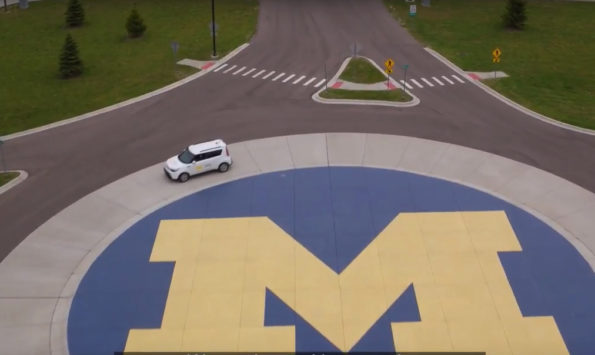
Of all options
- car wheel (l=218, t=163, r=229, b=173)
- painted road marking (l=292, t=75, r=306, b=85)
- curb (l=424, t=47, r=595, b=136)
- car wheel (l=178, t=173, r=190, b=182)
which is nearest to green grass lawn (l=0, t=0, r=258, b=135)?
painted road marking (l=292, t=75, r=306, b=85)

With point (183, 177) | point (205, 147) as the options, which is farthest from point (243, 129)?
point (183, 177)

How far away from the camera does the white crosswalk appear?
151 feet

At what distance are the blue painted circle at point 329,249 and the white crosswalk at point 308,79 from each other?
47.2 feet

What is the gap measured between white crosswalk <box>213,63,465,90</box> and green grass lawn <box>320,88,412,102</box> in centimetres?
189

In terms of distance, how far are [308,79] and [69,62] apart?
2008 cm

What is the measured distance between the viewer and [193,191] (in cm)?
3259

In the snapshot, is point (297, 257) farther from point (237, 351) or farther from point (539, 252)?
point (539, 252)

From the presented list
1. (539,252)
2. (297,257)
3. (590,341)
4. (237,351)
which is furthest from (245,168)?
(590,341)

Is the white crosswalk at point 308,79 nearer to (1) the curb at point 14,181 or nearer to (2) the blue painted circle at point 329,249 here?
(2) the blue painted circle at point 329,249

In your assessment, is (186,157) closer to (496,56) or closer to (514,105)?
(514,105)

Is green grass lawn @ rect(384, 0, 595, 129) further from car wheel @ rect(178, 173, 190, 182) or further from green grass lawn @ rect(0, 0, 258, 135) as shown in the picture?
car wheel @ rect(178, 173, 190, 182)

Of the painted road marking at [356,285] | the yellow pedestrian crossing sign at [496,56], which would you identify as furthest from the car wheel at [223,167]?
the yellow pedestrian crossing sign at [496,56]

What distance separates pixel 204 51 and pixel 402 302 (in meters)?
36.1

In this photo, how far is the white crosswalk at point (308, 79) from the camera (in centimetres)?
4606
